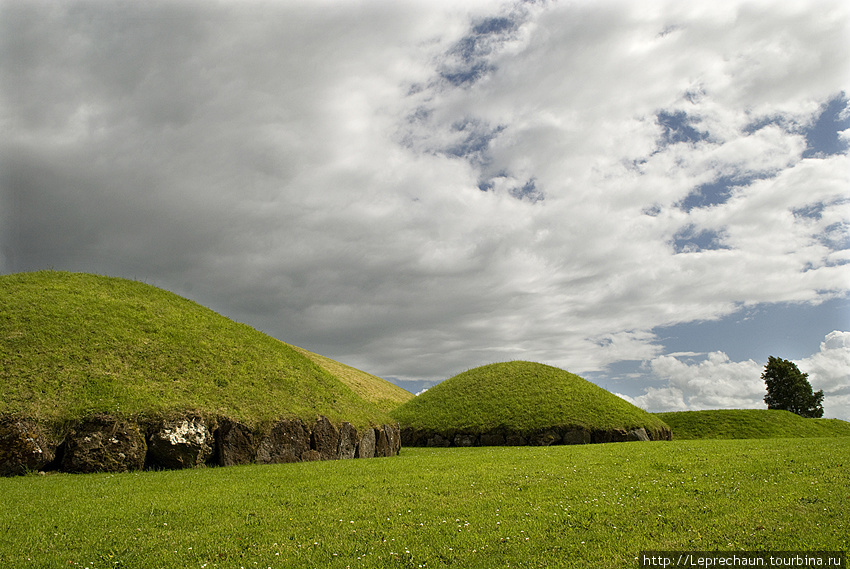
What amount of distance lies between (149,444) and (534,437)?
36.4m

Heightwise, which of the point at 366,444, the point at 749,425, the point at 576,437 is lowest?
the point at 576,437

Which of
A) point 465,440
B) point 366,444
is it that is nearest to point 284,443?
point 366,444

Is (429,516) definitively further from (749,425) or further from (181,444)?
(749,425)

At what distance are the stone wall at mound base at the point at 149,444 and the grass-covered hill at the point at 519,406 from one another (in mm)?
27398

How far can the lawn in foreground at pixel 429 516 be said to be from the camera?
8.93 metres

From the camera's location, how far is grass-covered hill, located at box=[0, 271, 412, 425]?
2288 centimetres

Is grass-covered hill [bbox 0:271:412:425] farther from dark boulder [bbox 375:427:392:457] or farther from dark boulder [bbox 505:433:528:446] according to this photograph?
dark boulder [bbox 505:433:528:446]

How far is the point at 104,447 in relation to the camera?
20.9 metres

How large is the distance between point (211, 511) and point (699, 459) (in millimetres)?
19167

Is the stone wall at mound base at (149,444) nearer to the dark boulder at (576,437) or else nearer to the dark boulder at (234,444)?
the dark boulder at (234,444)

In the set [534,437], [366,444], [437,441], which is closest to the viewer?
[366,444]

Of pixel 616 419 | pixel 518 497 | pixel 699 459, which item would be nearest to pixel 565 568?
pixel 518 497

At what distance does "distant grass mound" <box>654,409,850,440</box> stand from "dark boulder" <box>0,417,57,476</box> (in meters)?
68.3

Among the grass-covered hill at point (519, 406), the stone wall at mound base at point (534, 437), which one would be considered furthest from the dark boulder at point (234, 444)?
the grass-covered hill at point (519, 406)
